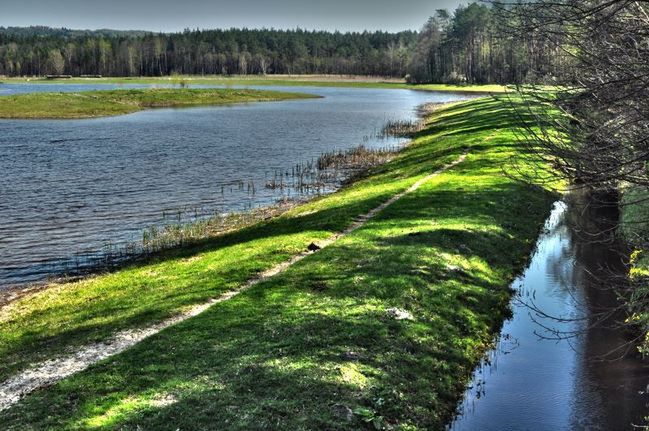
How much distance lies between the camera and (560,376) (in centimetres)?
1730

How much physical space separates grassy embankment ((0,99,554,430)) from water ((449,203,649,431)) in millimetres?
743

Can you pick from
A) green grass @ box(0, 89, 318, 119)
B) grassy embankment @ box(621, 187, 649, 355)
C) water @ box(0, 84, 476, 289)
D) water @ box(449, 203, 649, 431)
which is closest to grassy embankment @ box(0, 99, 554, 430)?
water @ box(449, 203, 649, 431)

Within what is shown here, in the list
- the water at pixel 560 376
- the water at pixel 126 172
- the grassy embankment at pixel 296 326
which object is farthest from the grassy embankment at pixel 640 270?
the water at pixel 126 172

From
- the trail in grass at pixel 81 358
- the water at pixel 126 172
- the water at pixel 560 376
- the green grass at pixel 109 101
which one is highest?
the green grass at pixel 109 101

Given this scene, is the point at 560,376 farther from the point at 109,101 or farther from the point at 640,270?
the point at 109,101

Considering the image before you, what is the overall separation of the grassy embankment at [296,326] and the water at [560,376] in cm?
74

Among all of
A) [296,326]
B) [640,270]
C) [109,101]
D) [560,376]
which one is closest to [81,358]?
[296,326]

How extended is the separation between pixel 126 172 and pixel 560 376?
46.1 metres

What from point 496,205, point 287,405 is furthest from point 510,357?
point 496,205

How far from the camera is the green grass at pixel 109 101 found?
369ft

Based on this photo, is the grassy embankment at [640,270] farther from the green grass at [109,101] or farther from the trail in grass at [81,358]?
the green grass at [109,101]

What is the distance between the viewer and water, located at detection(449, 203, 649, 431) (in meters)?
15.0

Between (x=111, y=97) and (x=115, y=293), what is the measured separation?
403 ft

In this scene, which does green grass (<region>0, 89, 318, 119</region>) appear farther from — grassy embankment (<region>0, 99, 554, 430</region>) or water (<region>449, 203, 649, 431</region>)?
water (<region>449, 203, 649, 431</region>)
